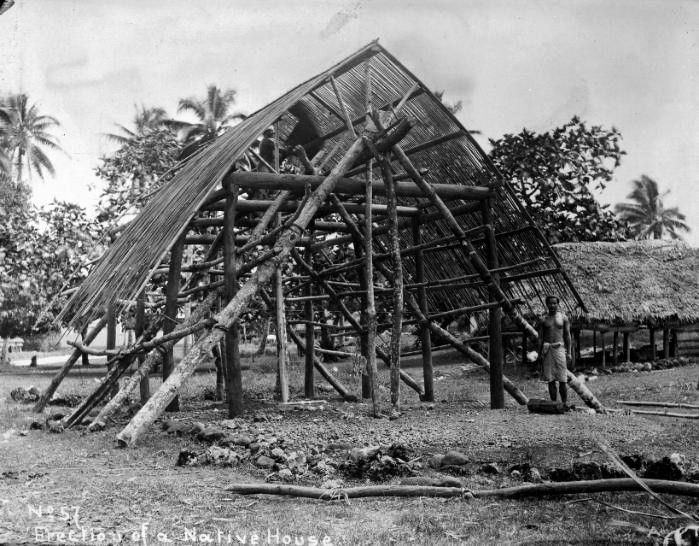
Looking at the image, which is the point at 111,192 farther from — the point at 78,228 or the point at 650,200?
the point at 650,200

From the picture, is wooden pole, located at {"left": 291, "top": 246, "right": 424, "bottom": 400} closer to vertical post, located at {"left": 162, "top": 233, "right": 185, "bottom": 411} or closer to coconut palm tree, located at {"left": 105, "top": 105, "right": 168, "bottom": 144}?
vertical post, located at {"left": 162, "top": 233, "right": 185, "bottom": 411}

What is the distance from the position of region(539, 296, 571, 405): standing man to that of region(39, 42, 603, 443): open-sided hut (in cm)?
35

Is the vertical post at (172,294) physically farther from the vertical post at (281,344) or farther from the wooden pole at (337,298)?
the wooden pole at (337,298)

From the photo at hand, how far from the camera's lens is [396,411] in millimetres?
8766

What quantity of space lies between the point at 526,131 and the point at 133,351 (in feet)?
54.6

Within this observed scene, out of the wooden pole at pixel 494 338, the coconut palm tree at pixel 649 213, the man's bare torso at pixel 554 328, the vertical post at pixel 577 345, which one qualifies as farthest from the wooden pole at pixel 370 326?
the coconut palm tree at pixel 649 213

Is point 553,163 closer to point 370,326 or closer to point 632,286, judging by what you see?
point 632,286

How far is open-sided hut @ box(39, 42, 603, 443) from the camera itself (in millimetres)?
7812

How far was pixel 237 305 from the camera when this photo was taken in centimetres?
787

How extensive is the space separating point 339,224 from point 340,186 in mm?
2258

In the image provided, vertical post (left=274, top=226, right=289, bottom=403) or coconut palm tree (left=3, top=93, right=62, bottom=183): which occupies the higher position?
coconut palm tree (left=3, top=93, right=62, bottom=183)

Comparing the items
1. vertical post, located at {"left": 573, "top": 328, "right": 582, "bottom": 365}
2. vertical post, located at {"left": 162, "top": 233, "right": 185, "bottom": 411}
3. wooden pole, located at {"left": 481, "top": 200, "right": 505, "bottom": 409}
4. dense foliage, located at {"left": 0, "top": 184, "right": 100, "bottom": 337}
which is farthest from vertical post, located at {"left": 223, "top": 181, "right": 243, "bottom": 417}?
vertical post, located at {"left": 573, "top": 328, "right": 582, "bottom": 365}

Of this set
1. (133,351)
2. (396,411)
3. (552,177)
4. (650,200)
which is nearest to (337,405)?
(396,411)

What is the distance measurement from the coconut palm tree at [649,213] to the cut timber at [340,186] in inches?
1321
